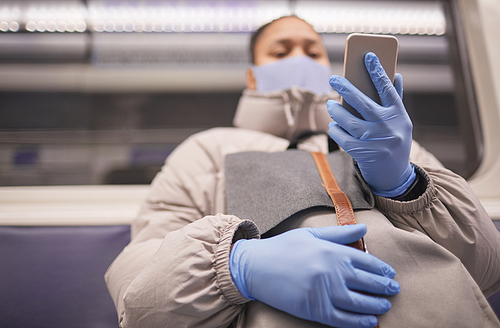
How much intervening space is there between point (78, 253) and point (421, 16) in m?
2.39

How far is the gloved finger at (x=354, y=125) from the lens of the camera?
0.57m

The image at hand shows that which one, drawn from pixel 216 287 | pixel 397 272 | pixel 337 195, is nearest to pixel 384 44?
pixel 337 195

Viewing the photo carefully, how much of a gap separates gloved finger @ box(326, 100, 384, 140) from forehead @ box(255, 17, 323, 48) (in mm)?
714

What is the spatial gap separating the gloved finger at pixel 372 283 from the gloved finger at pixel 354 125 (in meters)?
0.28

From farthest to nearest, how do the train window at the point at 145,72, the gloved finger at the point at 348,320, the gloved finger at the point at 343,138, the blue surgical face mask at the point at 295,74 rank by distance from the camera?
the train window at the point at 145,72 < the blue surgical face mask at the point at 295,74 < the gloved finger at the point at 343,138 < the gloved finger at the point at 348,320

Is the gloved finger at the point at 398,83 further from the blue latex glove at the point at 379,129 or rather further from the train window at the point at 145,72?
the train window at the point at 145,72

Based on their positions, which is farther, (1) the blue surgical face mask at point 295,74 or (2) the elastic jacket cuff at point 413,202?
(1) the blue surgical face mask at point 295,74

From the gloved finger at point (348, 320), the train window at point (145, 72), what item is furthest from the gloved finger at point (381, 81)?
the train window at point (145, 72)

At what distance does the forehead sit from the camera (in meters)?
1.18

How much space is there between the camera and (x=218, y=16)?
1.88 meters

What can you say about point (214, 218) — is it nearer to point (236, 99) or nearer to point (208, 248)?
point (208, 248)

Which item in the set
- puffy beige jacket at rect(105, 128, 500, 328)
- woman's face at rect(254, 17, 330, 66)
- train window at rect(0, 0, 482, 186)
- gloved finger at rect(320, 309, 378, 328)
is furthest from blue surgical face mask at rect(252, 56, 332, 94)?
gloved finger at rect(320, 309, 378, 328)

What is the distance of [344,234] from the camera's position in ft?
1.67

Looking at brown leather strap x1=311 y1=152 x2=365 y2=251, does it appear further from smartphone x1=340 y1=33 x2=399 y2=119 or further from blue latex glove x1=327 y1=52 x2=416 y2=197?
smartphone x1=340 y1=33 x2=399 y2=119
